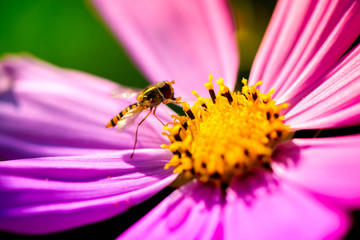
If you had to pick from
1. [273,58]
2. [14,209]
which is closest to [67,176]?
[14,209]

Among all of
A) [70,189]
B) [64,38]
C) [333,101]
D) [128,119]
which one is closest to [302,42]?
[333,101]

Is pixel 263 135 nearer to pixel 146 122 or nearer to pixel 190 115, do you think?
pixel 190 115

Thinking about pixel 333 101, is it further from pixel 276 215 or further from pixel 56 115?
pixel 56 115

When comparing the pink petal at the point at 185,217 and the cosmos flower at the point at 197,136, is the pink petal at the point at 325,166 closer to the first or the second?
the cosmos flower at the point at 197,136

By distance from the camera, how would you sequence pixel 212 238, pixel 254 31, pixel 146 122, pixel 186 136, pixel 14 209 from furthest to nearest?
pixel 254 31 < pixel 146 122 < pixel 186 136 < pixel 14 209 < pixel 212 238

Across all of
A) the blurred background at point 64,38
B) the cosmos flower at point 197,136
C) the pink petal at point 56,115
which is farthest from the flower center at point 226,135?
the blurred background at point 64,38

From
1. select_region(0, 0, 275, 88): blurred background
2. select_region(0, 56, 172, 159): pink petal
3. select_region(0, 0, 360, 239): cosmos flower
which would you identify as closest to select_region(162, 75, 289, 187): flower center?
select_region(0, 0, 360, 239): cosmos flower

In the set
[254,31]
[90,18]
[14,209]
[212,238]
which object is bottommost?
[212,238]
